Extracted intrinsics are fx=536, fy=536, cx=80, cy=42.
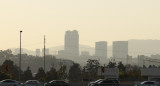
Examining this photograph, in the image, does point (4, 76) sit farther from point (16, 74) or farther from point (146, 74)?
point (16, 74)

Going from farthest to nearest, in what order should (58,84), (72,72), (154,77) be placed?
(72,72) < (154,77) < (58,84)

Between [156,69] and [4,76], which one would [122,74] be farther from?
[4,76]

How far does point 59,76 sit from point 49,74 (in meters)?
12.6

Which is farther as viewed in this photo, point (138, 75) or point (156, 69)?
point (138, 75)

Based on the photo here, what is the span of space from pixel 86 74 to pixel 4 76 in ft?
232

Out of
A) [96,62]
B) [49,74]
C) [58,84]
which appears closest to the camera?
[58,84]

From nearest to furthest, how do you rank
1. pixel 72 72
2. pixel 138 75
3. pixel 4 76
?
1. pixel 4 76
2. pixel 138 75
3. pixel 72 72

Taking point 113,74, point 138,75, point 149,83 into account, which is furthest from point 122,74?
point 149,83

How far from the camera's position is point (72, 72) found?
164625mm

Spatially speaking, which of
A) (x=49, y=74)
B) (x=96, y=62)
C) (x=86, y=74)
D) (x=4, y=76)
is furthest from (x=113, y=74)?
(x=96, y=62)

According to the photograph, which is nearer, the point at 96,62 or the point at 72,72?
the point at 72,72

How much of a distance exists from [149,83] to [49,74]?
58.3 m

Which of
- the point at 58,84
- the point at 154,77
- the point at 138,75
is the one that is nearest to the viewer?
the point at 58,84

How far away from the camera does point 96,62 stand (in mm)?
192625
